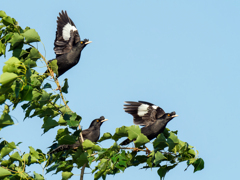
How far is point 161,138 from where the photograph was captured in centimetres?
468

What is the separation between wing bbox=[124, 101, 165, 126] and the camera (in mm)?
8219

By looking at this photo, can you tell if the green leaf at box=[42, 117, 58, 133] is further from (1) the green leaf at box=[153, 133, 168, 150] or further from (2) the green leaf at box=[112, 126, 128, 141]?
(1) the green leaf at box=[153, 133, 168, 150]

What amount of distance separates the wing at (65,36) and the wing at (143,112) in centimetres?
173

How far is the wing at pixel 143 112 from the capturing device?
822 cm

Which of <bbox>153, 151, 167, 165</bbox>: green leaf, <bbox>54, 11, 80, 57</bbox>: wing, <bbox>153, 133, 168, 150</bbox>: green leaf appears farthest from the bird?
<bbox>153, 151, 167, 165</bbox>: green leaf

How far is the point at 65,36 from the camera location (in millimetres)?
8477

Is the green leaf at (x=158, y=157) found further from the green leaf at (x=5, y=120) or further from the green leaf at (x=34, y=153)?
the green leaf at (x=5, y=120)

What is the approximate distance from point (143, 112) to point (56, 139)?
3.78m

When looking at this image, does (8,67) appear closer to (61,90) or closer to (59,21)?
(61,90)

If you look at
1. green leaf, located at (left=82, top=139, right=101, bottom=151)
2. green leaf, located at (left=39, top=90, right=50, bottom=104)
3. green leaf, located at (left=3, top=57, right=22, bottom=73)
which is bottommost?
green leaf, located at (left=82, top=139, right=101, bottom=151)

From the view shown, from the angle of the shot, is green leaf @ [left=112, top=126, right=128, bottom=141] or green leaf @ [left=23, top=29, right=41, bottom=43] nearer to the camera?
green leaf @ [left=112, top=126, right=128, bottom=141]

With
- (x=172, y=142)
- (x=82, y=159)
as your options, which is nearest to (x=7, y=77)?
(x=82, y=159)

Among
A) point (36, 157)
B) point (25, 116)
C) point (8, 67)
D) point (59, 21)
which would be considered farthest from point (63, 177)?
point (59, 21)

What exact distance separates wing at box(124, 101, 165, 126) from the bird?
150cm
